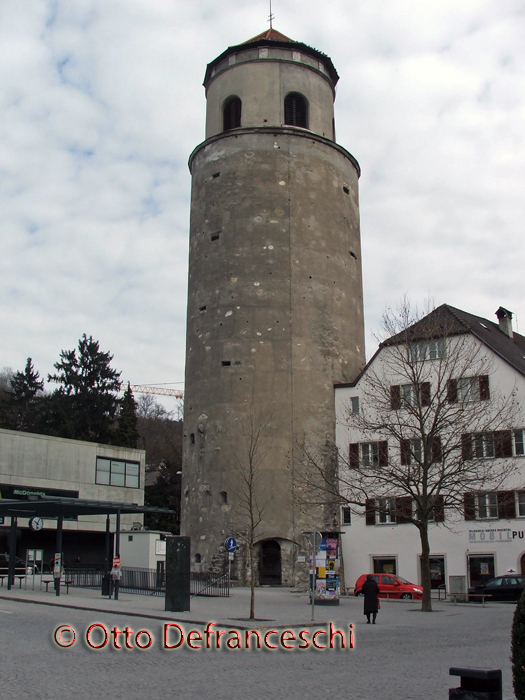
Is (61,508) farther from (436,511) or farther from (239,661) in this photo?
(239,661)

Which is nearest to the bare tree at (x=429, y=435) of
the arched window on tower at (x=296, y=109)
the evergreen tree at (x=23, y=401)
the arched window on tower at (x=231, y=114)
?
the arched window on tower at (x=296, y=109)

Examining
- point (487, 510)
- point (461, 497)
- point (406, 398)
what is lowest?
point (487, 510)

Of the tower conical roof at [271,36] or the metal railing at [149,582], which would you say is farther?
the tower conical roof at [271,36]

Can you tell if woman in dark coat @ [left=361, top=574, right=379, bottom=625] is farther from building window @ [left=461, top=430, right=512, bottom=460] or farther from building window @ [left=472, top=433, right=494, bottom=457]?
building window @ [left=472, top=433, right=494, bottom=457]

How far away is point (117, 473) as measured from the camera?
2442 inches

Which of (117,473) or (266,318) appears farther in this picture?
(117,473)

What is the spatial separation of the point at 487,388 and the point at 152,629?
23.9 meters

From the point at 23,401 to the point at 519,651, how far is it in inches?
3128

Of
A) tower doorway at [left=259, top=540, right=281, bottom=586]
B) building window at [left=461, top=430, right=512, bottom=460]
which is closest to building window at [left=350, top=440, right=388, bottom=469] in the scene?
building window at [left=461, top=430, right=512, bottom=460]

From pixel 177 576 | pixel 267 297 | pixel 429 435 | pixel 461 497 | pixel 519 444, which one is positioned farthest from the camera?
pixel 267 297

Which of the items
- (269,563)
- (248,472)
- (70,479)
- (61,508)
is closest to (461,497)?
(248,472)

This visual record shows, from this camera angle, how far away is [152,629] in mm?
16781

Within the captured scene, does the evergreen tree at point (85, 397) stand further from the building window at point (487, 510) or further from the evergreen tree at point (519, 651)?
the evergreen tree at point (519, 651)

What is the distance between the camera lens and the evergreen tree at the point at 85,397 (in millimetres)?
70688
